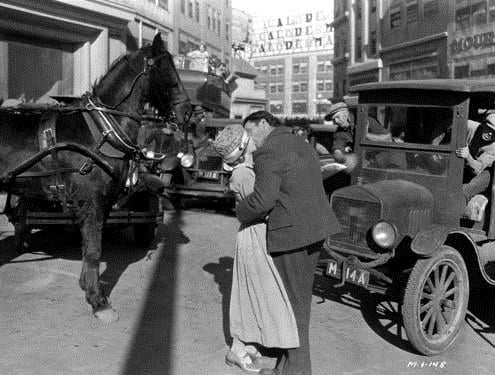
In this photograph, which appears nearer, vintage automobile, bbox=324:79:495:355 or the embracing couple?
the embracing couple

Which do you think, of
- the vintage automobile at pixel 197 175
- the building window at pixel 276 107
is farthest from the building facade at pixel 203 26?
the building window at pixel 276 107

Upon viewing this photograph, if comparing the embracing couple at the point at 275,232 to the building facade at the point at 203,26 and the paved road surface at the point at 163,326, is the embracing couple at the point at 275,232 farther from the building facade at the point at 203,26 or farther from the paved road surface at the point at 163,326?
the building facade at the point at 203,26

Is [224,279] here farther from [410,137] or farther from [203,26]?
[203,26]

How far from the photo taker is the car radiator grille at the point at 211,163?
11859 millimetres

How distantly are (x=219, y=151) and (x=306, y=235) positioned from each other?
0.80 meters

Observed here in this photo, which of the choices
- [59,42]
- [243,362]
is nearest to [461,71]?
Answer: [59,42]

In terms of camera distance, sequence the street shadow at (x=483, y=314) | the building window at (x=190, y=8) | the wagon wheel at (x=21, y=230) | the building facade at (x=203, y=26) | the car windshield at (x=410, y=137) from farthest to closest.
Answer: the building window at (x=190, y=8) < the building facade at (x=203, y=26) < the wagon wheel at (x=21, y=230) < the car windshield at (x=410, y=137) < the street shadow at (x=483, y=314)

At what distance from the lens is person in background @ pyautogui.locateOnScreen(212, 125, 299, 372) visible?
401 cm

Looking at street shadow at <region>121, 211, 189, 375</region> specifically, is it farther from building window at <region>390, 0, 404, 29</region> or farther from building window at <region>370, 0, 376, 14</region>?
building window at <region>370, 0, 376, 14</region>

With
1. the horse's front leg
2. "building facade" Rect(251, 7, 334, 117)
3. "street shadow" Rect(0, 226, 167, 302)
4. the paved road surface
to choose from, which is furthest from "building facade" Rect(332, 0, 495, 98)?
"building facade" Rect(251, 7, 334, 117)

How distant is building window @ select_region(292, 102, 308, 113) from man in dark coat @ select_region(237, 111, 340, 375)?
9491cm

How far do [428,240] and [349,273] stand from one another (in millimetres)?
701

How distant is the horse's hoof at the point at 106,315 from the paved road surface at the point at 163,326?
0.18 ft

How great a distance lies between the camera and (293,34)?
103250mm
